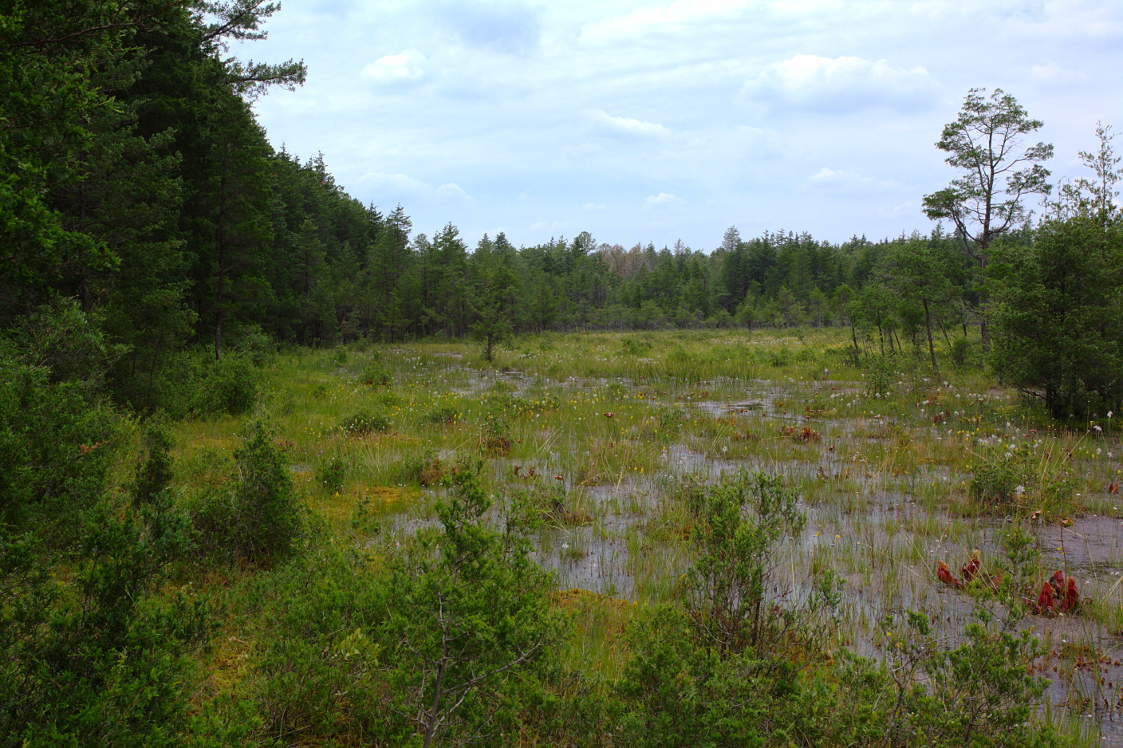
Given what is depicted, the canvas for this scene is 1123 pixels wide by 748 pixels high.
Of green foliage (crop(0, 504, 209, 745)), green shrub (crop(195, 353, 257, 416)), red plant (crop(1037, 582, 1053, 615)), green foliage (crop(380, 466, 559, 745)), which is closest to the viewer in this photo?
green foliage (crop(0, 504, 209, 745))

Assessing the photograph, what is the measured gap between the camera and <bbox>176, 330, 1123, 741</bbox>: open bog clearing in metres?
4.36

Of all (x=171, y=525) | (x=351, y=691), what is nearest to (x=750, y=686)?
(x=351, y=691)

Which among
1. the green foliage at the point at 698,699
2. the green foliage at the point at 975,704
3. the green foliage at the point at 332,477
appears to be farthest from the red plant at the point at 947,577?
the green foliage at the point at 332,477

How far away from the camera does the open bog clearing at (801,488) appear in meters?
4.36

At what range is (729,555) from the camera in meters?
3.67

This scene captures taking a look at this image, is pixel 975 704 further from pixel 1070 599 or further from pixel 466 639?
pixel 1070 599

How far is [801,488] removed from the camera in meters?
7.76

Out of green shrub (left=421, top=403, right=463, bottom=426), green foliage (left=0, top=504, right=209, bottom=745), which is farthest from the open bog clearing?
green foliage (left=0, top=504, right=209, bottom=745)

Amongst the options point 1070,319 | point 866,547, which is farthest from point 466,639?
point 1070,319

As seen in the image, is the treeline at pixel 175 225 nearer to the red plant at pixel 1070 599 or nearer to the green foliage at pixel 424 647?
the green foliage at pixel 424 647

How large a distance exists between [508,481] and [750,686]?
5391mm

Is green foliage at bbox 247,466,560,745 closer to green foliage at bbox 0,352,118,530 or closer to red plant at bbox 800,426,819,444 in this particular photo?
green foliage at bbox 0,352,118,530

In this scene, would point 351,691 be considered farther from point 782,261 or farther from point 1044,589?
point 782,261

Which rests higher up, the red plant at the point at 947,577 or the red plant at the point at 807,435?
the red plant at the point at 807,435
